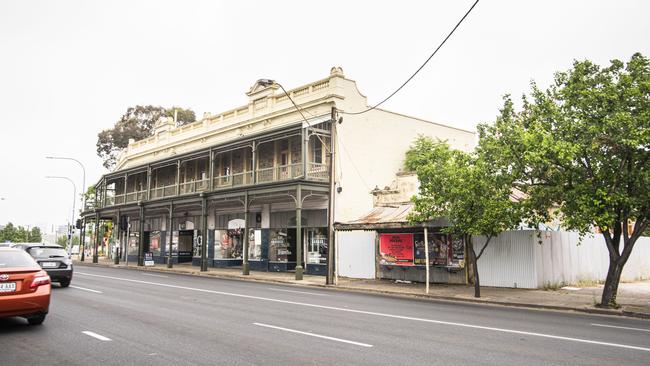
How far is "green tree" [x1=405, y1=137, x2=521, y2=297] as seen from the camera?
15734mm

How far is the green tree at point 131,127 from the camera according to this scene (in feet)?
188

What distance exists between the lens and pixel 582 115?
1402cm

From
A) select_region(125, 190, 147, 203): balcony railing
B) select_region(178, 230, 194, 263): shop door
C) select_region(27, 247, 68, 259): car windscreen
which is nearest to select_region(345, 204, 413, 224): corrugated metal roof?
select_region(27, 247, 68, 259): car windscreen

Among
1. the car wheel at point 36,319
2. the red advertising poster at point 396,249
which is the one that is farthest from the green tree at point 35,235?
the car wheel at point 36,319

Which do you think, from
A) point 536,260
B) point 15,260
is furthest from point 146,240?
point 15,260

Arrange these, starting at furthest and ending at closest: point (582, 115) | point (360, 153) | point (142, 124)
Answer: point (142, 124) < point (360, 153) < point (582, 115)

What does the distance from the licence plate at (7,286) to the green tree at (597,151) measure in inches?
482

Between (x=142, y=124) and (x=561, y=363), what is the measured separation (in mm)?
58163

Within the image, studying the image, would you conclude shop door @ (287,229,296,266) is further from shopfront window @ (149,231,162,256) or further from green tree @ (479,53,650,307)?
shopfront window @ (149,231,162,256)

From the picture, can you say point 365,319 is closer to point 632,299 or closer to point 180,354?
point 180,354

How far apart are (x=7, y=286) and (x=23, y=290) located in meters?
0.25

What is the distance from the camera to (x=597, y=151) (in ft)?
44.6

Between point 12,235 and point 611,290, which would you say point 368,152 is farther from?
point 12,235

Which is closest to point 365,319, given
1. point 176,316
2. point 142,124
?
point 176,316
